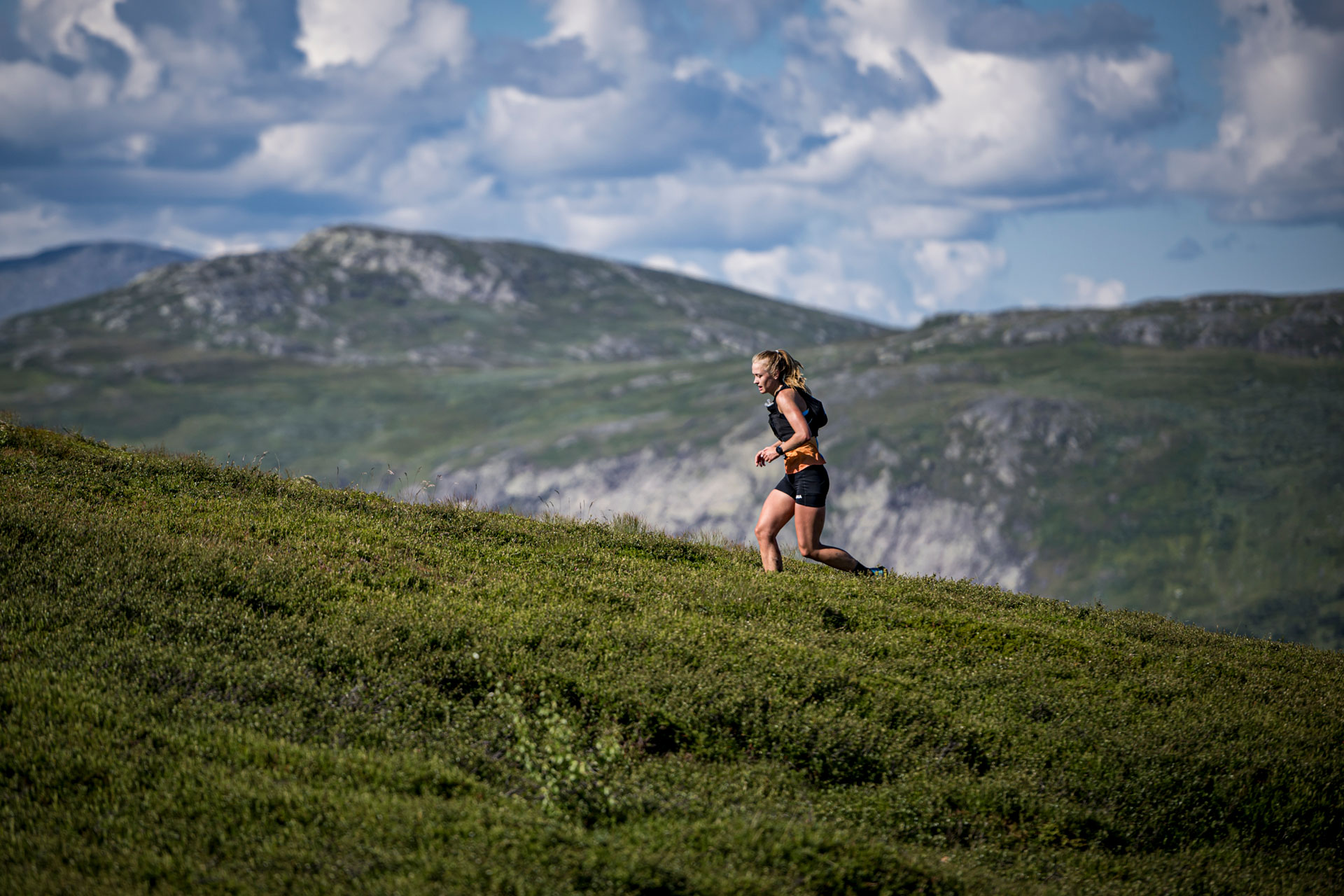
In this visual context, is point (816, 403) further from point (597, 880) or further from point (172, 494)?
point (172, 494)

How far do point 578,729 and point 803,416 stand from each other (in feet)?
20.2

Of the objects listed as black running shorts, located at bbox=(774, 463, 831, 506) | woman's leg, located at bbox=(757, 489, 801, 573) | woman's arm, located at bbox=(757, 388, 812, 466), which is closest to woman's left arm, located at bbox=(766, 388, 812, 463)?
woman's arm, located at bbox=(757, 388, 812, 466)

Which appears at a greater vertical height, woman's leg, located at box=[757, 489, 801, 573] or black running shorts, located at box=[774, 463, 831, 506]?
black running shorts, located at box=[774, 463, 831, 506]

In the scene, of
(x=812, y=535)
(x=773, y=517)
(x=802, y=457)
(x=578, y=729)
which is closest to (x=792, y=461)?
(x=802, y=457)

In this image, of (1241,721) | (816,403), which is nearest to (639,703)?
(816,403)

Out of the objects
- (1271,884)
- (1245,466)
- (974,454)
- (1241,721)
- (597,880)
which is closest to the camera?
(597,880)

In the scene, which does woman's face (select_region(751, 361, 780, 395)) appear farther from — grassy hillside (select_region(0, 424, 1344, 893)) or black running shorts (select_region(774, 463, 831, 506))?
grassy hillside (select_region(0, 424, 1344, 893))

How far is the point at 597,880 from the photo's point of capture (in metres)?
7.62

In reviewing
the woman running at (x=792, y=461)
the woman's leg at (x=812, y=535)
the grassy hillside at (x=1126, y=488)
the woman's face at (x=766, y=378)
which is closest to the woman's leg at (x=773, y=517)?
the woman running at (x=792, y=461)

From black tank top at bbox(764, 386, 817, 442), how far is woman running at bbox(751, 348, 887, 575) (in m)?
0.01

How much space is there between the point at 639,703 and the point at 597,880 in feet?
9.26

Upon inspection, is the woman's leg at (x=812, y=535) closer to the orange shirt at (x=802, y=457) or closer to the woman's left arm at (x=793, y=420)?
the orange shirt at (x=802, y=457)

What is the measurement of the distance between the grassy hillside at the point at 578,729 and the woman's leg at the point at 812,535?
60 cm

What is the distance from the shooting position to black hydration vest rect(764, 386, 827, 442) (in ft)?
47.4
